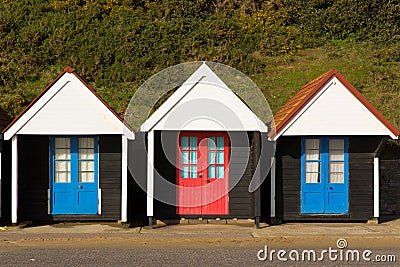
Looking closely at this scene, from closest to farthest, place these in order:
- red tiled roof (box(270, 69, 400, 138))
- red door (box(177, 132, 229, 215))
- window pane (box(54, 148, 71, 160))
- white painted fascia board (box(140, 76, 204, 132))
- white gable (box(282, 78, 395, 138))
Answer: white painted fascia board (box(140, 76, 204, 132)), red tiled roof (box(270, 69, 400, 138)), white gable (box(282, 78, 395, 138)), window pane (box(54, 148, 71, 160)), red door (box(177, 132, 229, 215))

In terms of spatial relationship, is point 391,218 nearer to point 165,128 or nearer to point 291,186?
point 291,186

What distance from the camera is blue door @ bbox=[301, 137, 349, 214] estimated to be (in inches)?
547

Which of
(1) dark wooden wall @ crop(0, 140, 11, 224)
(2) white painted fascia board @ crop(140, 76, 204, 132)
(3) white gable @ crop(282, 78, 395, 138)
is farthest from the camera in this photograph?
(1) dark wooden wall @ crop(0, 140, 11, 224)

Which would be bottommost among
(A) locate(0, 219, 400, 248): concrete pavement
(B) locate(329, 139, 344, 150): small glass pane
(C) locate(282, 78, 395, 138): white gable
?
(A) locate(0, 219, 400, 248): concrete pavement

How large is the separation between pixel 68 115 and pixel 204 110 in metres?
3.15

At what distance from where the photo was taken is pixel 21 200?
13539mm

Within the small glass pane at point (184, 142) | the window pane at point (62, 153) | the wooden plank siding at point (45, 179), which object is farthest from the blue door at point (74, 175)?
the small glass pane at point (184, 142)

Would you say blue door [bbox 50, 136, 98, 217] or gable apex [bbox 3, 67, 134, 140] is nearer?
gable apex [bbox 3, 67, 134, 140]

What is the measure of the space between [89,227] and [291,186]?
16.4ft

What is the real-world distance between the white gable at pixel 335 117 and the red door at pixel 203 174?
1.80 metres

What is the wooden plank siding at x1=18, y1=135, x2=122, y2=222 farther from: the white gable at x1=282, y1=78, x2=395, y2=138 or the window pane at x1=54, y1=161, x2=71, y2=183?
the white gable at x1=282, y1=78, x2=395, y2=138

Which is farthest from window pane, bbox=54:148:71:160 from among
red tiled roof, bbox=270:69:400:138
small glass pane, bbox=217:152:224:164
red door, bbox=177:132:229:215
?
red tiled roof, bbox=270:69:400:138

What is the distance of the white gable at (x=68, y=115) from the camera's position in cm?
1291

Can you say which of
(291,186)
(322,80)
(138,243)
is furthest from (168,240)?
(322,80)
